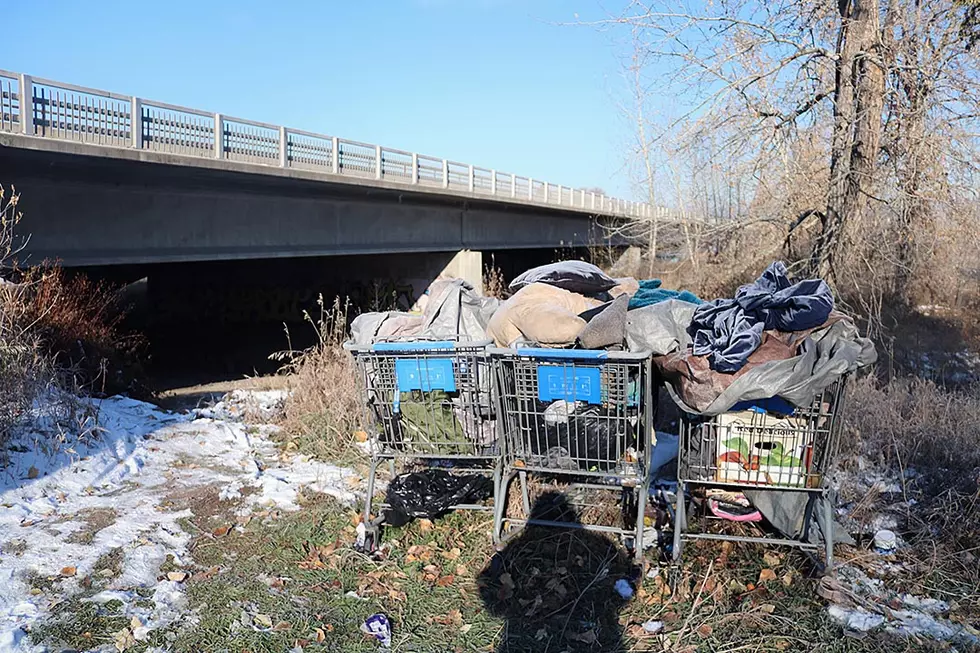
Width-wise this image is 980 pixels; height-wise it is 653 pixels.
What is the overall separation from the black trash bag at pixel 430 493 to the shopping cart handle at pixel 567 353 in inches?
49.5

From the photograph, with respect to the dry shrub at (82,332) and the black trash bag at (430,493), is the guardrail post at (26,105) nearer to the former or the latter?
the dry shrub at (82,332)

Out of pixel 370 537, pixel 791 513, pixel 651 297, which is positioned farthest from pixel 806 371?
pixel 370 537

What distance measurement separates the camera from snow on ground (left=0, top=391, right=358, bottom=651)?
3615mm

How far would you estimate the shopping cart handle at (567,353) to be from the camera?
3863 millimetres

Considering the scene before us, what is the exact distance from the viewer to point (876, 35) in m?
8.36

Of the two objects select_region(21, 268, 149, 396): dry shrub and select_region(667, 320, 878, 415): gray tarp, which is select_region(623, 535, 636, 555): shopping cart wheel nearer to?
select_region(667, 320, 878, 415): gray tarp

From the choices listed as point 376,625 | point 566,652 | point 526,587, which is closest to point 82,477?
point 376,625

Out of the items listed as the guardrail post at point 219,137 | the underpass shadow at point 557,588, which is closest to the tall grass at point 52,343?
the guardrail post at point 219,137

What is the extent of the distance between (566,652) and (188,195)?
1064cm

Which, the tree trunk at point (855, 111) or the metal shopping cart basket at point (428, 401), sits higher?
the tree trunk at point (855, 111)

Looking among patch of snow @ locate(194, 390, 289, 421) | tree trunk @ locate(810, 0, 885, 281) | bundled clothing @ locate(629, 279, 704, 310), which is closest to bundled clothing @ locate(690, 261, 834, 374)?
bundled clothing @ locate(629, 279, 704, 310)

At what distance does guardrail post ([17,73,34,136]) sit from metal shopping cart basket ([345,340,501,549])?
673 centimetres

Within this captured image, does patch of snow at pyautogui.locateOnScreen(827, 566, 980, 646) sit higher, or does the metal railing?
the metal railing

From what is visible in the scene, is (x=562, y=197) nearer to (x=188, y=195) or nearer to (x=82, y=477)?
(x=188, y=195)
